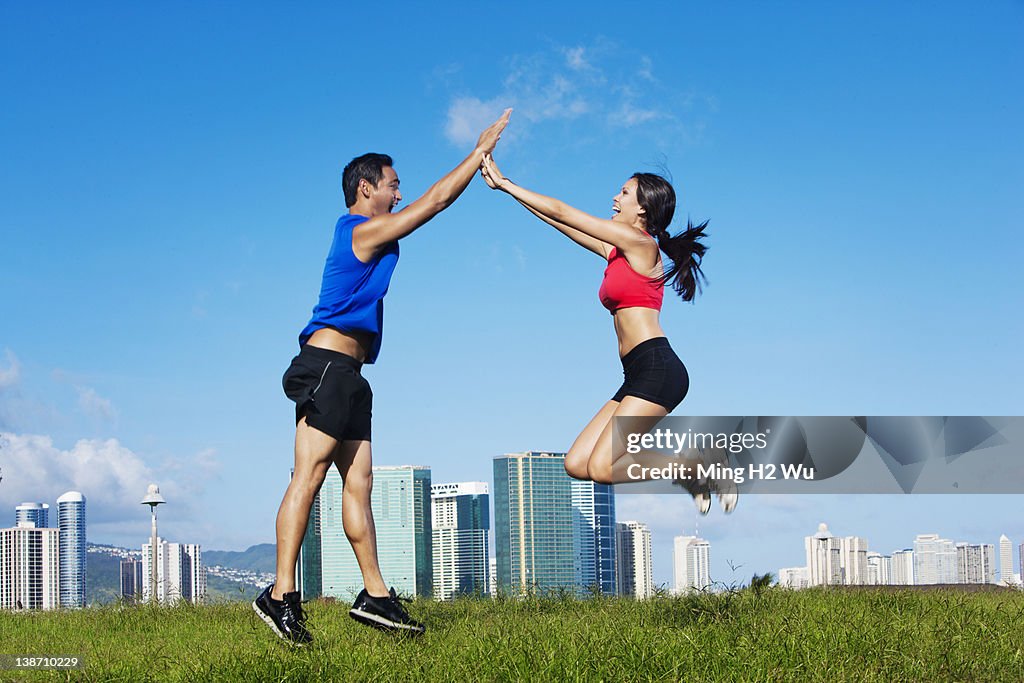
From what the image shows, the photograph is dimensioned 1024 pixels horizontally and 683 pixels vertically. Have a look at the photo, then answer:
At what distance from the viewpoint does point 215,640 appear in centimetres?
654

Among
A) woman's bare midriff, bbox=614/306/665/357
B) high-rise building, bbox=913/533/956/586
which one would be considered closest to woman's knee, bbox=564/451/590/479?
woman's bare midriff, bbox=614/306/665/357

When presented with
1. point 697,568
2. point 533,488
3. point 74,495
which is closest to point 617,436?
point 697,568

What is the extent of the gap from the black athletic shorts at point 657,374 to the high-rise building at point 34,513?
392ft

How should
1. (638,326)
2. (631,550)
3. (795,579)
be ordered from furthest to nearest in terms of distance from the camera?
(631,550)
(795,579)
(638,326)

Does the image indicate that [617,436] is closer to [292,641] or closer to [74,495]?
[292,641]

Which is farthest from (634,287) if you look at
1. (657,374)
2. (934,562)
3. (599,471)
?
(934,562)

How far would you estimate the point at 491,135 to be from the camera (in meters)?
6.50

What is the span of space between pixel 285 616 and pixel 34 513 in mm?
130237

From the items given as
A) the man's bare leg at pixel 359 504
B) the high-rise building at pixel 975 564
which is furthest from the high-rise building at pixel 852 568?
the man's bare leg at pixel 359 504

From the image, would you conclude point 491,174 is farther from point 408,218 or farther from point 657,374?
point 657,374

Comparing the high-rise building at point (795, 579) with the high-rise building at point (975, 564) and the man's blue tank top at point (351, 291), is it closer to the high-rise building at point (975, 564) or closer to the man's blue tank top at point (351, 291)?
the high-rise building at point (975, 564)

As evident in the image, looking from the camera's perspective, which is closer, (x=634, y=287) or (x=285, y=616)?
(x=285, y=616)

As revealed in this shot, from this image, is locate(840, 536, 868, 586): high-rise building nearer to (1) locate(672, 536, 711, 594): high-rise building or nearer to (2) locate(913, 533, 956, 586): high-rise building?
(2) locate(913, 533, 956, 586): high-rise building

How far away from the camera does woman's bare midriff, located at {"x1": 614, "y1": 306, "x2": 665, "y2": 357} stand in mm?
6398
